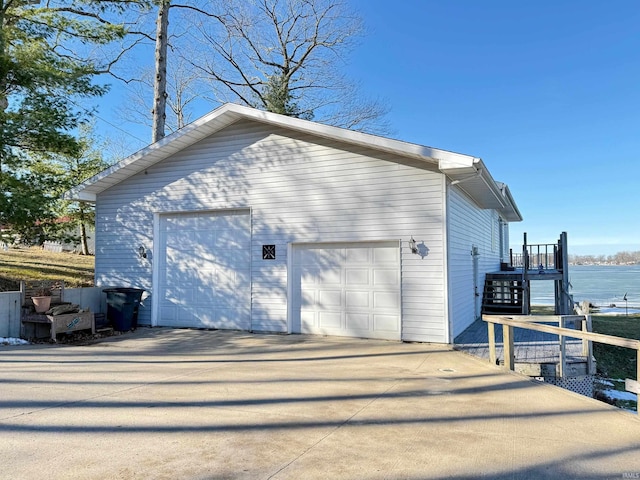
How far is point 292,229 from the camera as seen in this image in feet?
29.6

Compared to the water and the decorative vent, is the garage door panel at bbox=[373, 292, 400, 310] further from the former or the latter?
the water

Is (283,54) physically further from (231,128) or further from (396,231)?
(396,231)

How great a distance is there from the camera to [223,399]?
459 centimetres

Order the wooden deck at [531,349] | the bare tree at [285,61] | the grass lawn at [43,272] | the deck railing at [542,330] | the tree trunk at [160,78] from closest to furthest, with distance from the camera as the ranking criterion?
the deck railing at [542,330], the wooden deck at [531,349], the grass lawn at [43,272], the tree trunk at [160,78], the bare tree at [285,61]

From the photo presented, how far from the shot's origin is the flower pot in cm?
839

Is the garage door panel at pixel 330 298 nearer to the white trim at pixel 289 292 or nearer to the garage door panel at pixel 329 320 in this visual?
the garage door panel at pixel 329 320

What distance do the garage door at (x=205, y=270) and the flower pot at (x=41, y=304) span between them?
7.93 feet

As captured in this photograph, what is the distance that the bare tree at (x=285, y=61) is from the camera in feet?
64.1

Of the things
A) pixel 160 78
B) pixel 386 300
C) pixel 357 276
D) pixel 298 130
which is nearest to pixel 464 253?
pixel 386 300

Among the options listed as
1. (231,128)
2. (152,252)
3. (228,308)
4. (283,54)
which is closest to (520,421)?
(228,308)

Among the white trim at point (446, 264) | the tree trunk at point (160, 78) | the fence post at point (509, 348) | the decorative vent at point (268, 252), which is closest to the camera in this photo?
the fence post at point (509, 348)

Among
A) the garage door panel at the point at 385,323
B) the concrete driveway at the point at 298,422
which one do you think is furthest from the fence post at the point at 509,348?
the garage door panel at the point at 385,323

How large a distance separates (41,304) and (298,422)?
282 inches

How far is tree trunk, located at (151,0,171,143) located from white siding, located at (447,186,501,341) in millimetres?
10241
